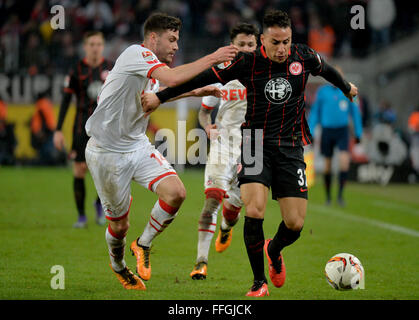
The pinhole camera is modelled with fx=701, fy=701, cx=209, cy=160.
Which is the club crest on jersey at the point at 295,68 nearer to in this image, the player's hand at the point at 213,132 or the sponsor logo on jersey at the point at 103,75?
the player's hand at the point at 213,132

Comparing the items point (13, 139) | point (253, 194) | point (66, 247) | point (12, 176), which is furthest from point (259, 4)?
point (253, 194)

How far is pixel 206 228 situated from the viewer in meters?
7.27

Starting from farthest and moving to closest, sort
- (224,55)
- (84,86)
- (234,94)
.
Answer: (84,86) < (234,94) < (224,55)

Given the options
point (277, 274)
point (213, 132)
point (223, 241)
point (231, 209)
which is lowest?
point (223, 241)

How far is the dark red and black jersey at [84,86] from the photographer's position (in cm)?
991

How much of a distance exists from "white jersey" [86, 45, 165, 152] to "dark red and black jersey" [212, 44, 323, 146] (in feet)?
2.67

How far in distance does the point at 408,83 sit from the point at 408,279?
1788 centimetres

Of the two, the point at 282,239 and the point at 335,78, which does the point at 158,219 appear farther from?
the point at 335,78

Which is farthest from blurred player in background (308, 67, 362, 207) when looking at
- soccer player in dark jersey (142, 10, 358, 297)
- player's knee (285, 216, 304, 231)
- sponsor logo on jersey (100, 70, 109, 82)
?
player's knee (285, 216, 304, 231)

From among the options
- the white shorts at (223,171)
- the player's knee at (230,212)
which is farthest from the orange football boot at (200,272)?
the player's knee at (230,212)

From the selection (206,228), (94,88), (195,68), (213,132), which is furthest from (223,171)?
(94,88)

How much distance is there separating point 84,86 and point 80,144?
83 cm

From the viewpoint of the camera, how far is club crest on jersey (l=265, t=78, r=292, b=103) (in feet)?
19.5
